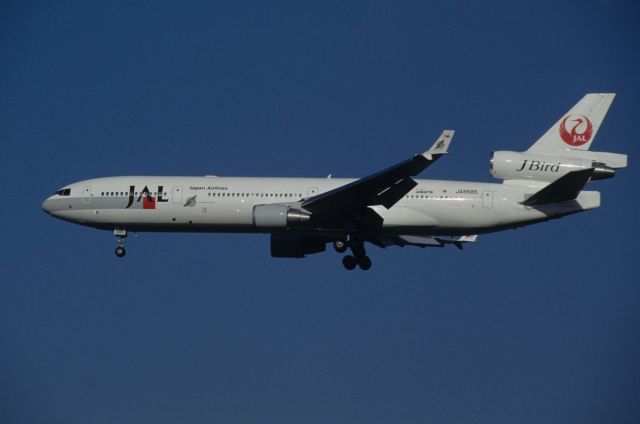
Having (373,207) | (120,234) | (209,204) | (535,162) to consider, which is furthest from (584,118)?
(120,234)

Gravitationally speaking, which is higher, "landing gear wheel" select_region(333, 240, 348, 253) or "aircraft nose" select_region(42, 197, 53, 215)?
"aircraft nose" select_region(42, 197, 53, 215)

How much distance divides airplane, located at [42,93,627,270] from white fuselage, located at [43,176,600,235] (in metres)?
0.05

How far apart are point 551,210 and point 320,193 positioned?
11.1 metres

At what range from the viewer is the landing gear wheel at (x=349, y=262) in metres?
47.5

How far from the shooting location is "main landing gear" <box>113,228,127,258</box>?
154 feet

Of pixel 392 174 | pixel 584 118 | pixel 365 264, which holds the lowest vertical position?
pixel 365 264

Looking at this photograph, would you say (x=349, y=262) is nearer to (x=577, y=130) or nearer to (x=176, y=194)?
(x=176, y=194)

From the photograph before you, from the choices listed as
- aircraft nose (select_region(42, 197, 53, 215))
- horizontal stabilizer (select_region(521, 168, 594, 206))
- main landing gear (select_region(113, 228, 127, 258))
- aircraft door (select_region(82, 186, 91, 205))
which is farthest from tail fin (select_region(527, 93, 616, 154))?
aircraft nose (select_region(42, 197, 53, 215))

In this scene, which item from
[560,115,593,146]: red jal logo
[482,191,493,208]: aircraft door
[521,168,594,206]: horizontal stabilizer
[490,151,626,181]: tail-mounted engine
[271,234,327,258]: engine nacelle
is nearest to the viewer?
[521,168,594,206]: horizontal stabilizer

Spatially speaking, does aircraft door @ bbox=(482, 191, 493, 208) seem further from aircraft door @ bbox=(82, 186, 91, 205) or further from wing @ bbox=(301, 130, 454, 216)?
aircraft door @ bbox=(82, 186, 91, 205)

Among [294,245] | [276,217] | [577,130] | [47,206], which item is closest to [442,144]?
[276,217]

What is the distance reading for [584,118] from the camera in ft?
148

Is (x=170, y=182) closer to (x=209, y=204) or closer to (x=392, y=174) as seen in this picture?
(x=209, y=204)

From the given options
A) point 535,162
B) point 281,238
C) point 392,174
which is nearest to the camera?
point 392,174
